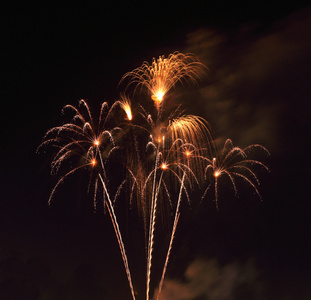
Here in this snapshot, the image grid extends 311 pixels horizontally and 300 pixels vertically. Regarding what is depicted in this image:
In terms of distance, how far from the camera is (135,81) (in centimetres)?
1291

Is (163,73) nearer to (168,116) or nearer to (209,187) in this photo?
(168,116)

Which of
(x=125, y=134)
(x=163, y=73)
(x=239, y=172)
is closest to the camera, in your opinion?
(x=163, y=73)

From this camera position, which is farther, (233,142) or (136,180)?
(233,142)

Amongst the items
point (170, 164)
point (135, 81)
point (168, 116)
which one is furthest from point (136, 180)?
point (135, 81)

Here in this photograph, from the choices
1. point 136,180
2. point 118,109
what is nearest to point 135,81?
point 118,109

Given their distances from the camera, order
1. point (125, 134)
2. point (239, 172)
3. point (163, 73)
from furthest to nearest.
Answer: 1. point (239, 172)
2. point (125, 134)
3. point (163, 73)

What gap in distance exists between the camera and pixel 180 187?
13.5m

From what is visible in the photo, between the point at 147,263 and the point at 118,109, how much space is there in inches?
177

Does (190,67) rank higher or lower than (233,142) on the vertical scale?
higher

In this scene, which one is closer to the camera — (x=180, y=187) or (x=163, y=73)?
(x=163, y=73)

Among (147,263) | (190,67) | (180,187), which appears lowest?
(147,263)

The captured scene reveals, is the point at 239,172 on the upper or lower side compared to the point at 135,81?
lower

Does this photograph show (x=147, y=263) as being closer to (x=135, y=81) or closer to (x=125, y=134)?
(x=125, y=134)

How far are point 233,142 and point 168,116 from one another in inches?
102
